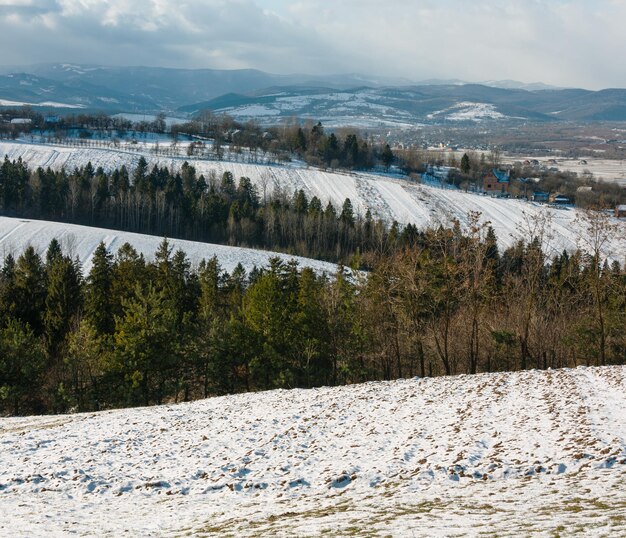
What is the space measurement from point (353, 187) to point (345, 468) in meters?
113

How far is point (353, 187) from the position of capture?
125125 mm

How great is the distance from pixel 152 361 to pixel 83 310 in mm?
15363

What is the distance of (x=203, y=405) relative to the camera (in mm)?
24156

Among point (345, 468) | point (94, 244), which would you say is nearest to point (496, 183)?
point (94, 244)

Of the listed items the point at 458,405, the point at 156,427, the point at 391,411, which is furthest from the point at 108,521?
the point at 458,405

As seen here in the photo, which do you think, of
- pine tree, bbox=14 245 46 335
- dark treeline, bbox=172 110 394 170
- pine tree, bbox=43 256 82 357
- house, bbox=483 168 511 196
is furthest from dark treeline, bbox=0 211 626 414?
dark treeline, bbox=172 110 394 170

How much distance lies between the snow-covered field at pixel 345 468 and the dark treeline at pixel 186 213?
72413mm

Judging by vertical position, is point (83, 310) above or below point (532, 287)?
below

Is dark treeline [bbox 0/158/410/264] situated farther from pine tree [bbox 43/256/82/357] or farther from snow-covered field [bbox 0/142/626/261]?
pine tree [bbox 43/256/82/357]

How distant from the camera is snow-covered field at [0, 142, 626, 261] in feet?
375

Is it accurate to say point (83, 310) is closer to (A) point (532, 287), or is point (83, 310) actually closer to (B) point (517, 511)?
(A) point (532, 287)

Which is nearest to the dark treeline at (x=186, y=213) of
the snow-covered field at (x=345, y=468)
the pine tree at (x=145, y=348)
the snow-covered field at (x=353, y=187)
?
the snow-covered field at (x=353, y=187)

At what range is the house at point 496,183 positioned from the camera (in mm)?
143875

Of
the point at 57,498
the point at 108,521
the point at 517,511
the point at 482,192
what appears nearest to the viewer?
the point at 517,511
